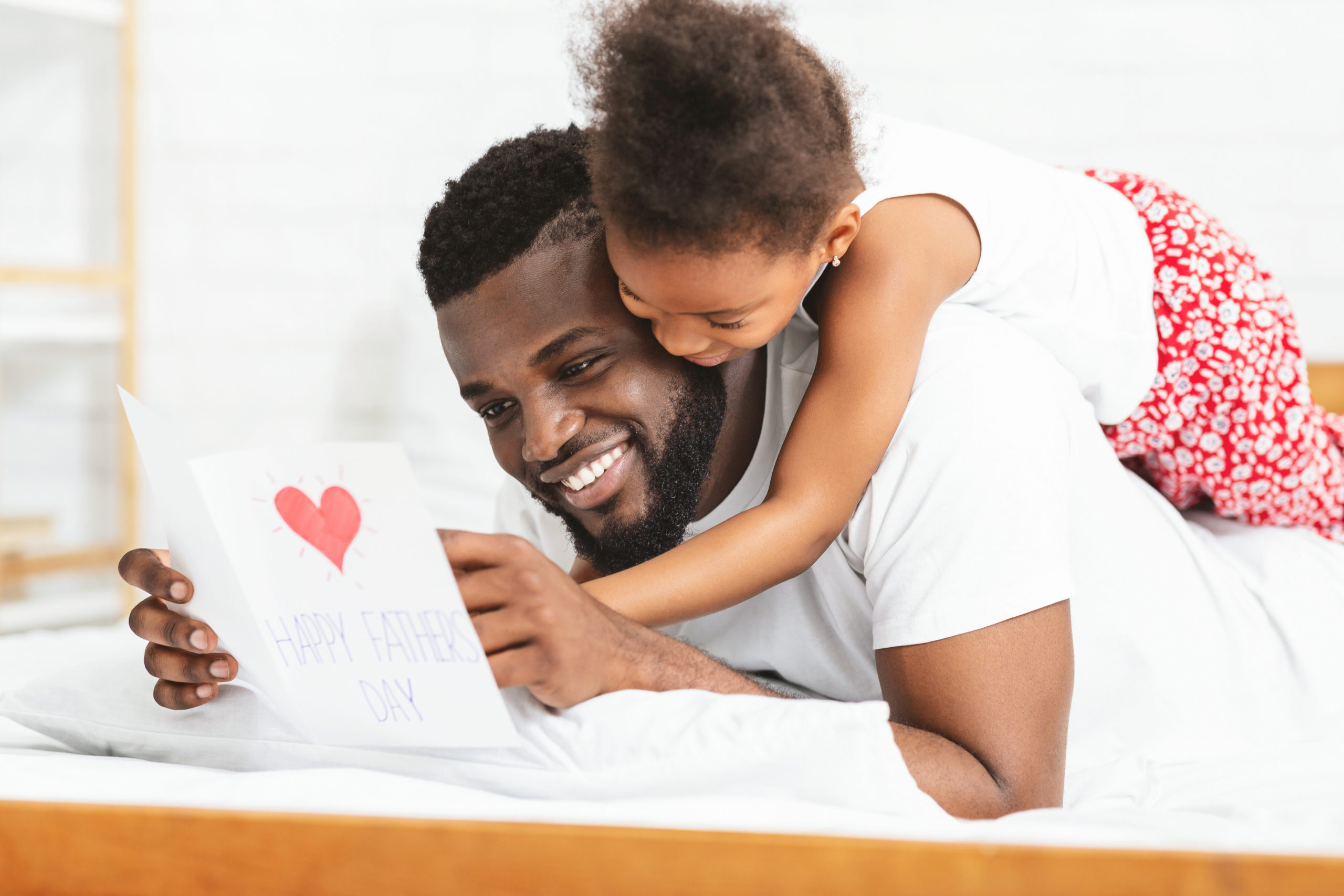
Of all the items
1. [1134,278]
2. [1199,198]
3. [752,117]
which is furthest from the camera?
[1199,198]

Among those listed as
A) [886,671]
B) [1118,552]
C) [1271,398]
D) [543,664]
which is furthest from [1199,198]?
[543,664]

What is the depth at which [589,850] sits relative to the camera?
0.53 m

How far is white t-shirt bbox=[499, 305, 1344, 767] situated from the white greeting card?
40 centimetres

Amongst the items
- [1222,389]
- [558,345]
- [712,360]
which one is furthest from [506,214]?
[1222,389]

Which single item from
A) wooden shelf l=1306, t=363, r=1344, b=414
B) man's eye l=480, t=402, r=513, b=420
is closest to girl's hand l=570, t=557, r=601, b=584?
man's eye l=480, t=402, r=513, b=420

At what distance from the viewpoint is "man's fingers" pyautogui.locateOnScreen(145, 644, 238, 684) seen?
830mm

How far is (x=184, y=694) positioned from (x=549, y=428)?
390 millimetres

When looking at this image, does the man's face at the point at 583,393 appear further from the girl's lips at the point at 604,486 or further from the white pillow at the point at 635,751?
the white pillow at the point at 635,751

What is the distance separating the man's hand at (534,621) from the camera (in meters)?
0.69

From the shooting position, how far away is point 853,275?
0.98m

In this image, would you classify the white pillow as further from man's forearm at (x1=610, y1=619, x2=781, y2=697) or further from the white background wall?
the white background wall

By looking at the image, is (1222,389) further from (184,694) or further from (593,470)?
(184,694)

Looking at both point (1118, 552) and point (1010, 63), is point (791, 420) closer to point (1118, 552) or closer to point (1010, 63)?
point (1118, 552)

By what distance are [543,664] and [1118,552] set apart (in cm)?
67
